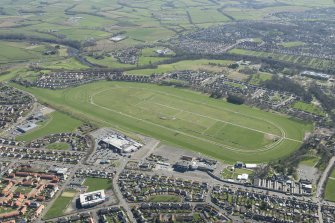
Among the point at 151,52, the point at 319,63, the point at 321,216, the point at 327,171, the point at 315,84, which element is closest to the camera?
the point at 321,216

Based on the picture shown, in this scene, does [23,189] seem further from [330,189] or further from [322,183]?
[330,189]

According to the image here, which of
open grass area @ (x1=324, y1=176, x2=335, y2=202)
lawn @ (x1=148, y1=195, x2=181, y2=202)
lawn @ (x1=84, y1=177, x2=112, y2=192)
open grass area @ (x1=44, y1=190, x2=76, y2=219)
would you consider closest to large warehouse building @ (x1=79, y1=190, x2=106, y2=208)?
open grass area @ (x1=44, y1=190, x2=76, y2=219)

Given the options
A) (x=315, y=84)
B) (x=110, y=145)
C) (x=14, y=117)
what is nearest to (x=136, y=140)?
(x=110, y=145)

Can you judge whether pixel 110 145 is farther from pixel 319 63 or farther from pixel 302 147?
pixel 319 63

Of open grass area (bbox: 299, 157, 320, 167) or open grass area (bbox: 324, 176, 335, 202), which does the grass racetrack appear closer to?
open grass area (bbox: 299, 157, 320, 167)

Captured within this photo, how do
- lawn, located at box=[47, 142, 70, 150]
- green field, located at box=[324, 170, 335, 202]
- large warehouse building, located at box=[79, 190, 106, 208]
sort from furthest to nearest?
lawn, located at box=[47, 142, 70, 150], green field, located at box=[324, 170, 335, 202], large warehouse building, located at box=[79, 190, 106, 208]

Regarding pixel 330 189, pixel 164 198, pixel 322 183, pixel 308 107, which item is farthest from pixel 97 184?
pixel 308 107
